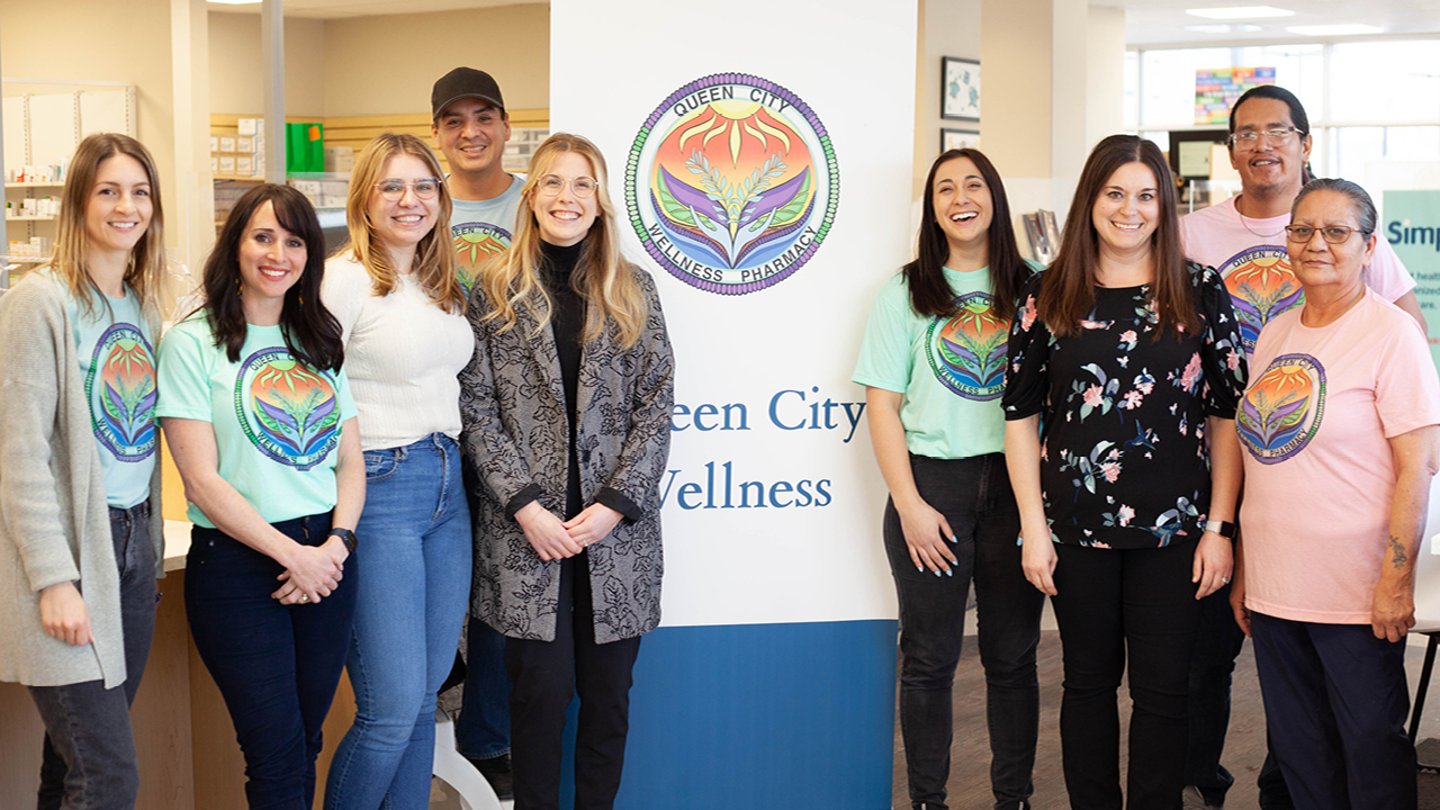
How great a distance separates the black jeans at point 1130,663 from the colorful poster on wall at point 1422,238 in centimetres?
295

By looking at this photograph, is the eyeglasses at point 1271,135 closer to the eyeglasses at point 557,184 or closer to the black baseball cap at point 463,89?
the eyeglasses at point 557,184

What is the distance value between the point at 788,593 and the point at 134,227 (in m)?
1.47

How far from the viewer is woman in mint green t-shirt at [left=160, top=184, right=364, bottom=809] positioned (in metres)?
2.25

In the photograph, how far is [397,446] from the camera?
2.46 meters

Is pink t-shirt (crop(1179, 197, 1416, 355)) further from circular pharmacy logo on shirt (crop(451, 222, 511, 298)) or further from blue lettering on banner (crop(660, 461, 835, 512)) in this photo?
circular pharmacy logo on shirt (crop(451, 222, 511, 298))

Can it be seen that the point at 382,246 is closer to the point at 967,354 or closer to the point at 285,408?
the point at 285,408

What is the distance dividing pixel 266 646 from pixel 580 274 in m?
0.86

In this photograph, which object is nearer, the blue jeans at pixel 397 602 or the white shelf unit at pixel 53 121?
the blue jeans at pixel 397 602

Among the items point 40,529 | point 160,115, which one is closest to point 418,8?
point 160,115

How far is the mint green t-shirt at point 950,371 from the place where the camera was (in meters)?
2.79

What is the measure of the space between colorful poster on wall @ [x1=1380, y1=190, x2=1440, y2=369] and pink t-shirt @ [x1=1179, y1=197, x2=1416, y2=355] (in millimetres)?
2213

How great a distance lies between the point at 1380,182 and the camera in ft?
16.8

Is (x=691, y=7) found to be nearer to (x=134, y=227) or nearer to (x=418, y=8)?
(x=134, y=227)

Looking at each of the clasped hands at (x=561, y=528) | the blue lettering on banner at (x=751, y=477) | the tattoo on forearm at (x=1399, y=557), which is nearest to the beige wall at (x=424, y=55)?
the blue lettering on banner at (x=751, y=477)
